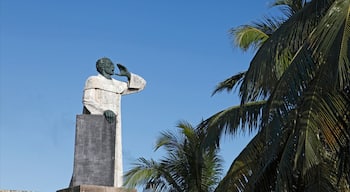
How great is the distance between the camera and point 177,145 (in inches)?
682

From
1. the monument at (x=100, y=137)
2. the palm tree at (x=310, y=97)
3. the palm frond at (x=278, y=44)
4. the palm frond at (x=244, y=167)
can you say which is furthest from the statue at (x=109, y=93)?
the palm frond at (x=278, y=44)

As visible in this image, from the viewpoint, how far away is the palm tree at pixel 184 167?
16953 millimetres

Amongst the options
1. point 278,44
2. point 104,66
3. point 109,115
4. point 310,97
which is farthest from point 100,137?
point 310,97

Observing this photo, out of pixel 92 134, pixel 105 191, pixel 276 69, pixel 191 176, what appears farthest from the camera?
pixel 191 176

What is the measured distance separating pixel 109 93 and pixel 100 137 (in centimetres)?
160

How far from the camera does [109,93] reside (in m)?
15.8

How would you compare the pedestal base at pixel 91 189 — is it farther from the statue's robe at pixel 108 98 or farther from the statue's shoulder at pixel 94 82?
the statue's shoulder at pixel 94 82

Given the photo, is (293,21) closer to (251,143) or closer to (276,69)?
(276,69)

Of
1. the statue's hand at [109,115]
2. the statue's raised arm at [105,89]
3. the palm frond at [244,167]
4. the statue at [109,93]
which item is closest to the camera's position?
the palm frond at [244,167]

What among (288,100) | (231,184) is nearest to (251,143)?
(231,184)

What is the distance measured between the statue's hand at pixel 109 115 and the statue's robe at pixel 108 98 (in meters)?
0.26

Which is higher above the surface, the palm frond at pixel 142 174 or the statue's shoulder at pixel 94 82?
the statue's shoulder at pixel 94 82

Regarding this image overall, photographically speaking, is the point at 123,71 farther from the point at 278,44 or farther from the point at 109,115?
the point at 278,44

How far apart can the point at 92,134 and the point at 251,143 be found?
3.65m
